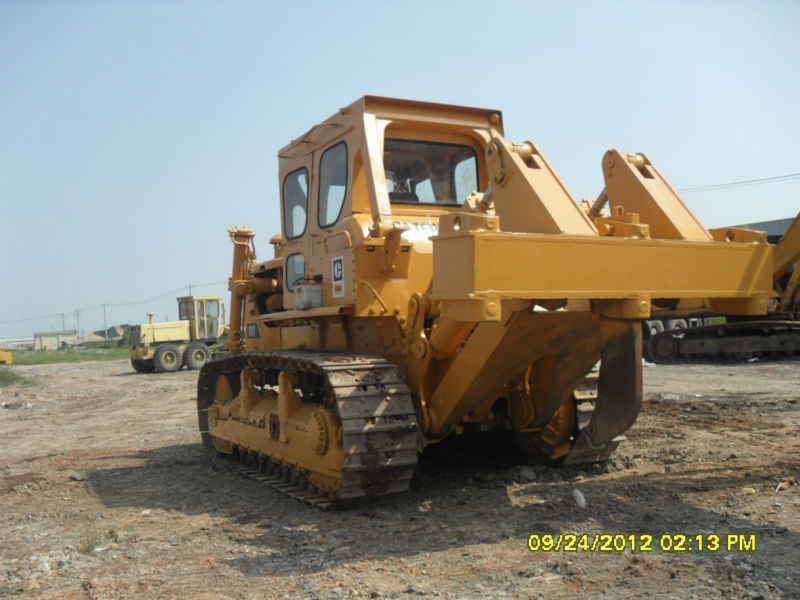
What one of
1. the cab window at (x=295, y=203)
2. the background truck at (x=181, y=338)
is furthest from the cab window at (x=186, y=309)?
the cab window at (x=295, y=203)

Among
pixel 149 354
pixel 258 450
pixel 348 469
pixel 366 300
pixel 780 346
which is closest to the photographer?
pixel 348 469

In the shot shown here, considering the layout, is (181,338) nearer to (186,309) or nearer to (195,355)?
(186,309)

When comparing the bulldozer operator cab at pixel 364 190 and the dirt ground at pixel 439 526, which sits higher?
the bulldozer operator cab at pixel 364 190

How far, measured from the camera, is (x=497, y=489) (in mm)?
5984

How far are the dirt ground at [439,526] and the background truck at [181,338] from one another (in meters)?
18.1

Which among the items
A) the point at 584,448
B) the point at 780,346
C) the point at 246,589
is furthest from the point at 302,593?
the point at 780,346

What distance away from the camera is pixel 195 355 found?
27.0m

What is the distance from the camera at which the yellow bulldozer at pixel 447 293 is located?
4207 mm

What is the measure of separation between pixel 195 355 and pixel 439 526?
917 inches

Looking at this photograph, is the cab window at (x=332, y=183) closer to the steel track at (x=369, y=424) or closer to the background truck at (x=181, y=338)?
the steel track at (x=369, y=424)

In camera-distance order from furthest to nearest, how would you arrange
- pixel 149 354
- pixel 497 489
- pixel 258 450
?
pixel 149 354 < pixel 258 450 < pixel 497 489

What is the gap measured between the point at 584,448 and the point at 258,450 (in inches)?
127

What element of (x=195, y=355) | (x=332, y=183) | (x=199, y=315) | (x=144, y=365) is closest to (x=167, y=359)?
(x=195, y=355)

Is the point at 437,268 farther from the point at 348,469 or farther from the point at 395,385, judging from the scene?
the point at 348,469
